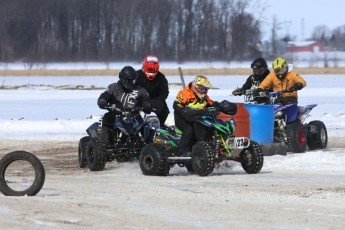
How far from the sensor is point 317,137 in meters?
18.4

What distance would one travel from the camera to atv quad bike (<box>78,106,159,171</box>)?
15.2 metres

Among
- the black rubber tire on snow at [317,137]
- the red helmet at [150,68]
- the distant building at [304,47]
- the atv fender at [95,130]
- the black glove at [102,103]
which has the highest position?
the red helmet at [150,68]

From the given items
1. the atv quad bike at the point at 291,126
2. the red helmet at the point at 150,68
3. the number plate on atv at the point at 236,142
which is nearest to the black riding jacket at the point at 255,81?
the atv quad bike at the point at 291,126

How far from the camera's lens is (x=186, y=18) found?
113m

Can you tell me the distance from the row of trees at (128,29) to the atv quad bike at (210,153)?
9078cm

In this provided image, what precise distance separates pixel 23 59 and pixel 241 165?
8244cm

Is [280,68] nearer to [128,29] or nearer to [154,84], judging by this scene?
[154,84]

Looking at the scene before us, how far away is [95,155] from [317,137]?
5144mm

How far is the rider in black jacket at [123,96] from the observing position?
1551 centimetres

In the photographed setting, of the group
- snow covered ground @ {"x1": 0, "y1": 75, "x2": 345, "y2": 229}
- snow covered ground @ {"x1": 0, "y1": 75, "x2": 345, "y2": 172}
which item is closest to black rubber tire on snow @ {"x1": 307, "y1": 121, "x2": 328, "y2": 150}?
snow covered ground @ {"x1": 0, "y1": 75, "x2": 345, "y2": 229}

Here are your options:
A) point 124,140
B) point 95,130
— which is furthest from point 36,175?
point 95,130

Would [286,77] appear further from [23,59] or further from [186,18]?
[186,18]

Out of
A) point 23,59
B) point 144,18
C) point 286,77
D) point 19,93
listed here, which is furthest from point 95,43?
point 286,77

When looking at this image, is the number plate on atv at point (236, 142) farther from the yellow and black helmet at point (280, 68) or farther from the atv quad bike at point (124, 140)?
the yellow and black helmet at point (280, 68)
